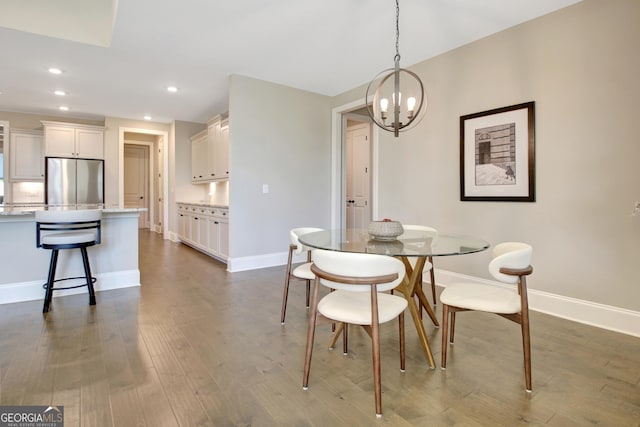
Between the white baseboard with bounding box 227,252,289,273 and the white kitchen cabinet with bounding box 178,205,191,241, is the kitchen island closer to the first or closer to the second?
the white baseboard with bounding box 227,252,289,273

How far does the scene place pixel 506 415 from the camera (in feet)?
4.92

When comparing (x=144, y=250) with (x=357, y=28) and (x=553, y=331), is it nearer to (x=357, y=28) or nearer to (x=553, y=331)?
(x=357, y=28)

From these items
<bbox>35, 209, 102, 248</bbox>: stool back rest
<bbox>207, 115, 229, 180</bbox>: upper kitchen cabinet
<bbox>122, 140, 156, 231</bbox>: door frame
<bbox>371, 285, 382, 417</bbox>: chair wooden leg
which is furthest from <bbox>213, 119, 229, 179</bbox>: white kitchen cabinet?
<bbox>122, 140, 156, 231</bbox>: door frame

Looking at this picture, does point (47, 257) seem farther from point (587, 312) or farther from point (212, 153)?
point (587, 312)

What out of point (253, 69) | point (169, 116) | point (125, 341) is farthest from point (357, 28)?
point (169, 116)

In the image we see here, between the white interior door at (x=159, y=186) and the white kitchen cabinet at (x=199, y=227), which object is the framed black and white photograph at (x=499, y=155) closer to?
the white kitchen cabinet at (x=199, y=227)

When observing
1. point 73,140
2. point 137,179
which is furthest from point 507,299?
point 137,179

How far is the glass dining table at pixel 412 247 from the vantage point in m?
1.80

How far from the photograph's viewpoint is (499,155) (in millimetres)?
3123

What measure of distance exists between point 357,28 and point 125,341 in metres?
3.34

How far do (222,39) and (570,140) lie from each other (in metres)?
3.41

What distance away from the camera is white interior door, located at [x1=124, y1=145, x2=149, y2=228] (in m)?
9.18

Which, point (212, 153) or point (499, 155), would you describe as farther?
point (212, 153)

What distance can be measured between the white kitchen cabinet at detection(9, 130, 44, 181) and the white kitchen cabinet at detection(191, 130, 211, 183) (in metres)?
2.84
